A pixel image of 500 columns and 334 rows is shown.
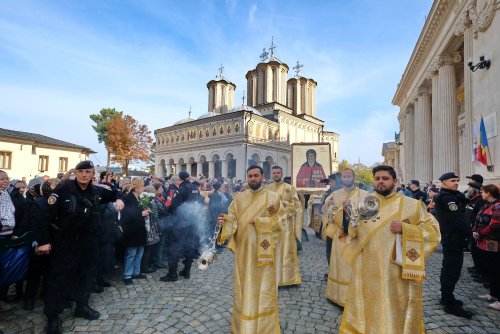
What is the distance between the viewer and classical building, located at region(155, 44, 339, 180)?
118ft

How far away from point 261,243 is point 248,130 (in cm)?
3226

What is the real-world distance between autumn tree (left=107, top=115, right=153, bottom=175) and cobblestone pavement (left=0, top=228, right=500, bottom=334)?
38.6 m

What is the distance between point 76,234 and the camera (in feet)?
12.2

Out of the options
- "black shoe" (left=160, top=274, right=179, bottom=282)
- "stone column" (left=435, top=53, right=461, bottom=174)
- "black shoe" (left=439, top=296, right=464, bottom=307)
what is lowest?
"black shoe" (left=160, top=274, right=179, bottom=282)

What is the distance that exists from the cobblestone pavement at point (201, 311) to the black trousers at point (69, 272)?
1.25 feet

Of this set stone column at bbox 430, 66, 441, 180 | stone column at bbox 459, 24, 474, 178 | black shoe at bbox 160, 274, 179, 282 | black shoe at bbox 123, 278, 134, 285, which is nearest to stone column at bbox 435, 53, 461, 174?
stone column at bbox 430, 66, 441, 180

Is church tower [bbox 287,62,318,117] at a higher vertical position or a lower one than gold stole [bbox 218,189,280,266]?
higher

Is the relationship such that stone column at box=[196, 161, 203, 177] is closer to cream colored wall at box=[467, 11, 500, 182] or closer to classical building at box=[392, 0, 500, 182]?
classical building at box=[392, 0, 500, 182]

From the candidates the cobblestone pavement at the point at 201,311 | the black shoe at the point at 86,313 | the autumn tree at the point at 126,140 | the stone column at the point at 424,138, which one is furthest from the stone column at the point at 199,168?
the black shoe at the point at 86,313

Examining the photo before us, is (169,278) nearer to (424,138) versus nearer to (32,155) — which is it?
(424,138)

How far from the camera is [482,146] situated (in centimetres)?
879

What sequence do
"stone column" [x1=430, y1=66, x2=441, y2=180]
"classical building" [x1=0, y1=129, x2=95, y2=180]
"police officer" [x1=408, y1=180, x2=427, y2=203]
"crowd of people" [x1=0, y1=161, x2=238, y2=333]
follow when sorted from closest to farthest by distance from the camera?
1. "crowd of people" [x1=0, y1=161, x2=238, y2=333]
2. "police officer" [x1=408, y1=180, x2=427, y2=203]
3. "stone column" [x1=430, y1=66, x2=441, y2=180]
4. "classical building" [x1=0, y1=129, x2=95, y2=180]

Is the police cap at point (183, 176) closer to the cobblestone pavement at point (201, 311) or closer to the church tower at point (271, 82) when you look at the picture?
the cobblestone pavement at point (201, 311)

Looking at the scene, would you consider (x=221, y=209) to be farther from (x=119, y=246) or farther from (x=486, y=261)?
(x=486, y=261)
